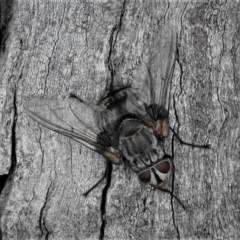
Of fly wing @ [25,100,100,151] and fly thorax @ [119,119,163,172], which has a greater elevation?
fly wing @ [25,100,100,151]

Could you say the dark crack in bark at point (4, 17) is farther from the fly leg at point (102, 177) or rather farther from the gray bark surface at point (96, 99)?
the fly leg at point (102, 177)

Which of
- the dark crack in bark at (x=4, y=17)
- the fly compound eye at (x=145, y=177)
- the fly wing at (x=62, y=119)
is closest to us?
the fly compound eye at (x=145, y=177)

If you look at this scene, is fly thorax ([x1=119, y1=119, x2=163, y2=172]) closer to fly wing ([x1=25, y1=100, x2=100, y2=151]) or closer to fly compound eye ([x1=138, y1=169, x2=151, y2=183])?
fly compound eye ([x1=138, y1=169, x2=151, y2=183])

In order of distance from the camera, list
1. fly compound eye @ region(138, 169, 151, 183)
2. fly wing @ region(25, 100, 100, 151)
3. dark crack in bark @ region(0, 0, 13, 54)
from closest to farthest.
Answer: fly compound eye @ region(138, 169, 151, 183), fly wing @ region(25, 100, 100, 151), dark crack in bark @ region(0, 0, 13, 54)

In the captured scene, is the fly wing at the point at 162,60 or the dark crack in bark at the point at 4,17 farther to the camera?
the dark crack in bark at the point at 4,17

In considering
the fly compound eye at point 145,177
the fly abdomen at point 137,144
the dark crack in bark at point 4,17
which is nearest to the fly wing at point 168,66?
the fly abdomen at point 137,144

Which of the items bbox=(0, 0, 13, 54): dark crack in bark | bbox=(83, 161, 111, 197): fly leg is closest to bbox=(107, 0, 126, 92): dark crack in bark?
bbox=(83, 161, 111, 197): fly leg

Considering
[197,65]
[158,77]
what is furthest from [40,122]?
[197,65]
